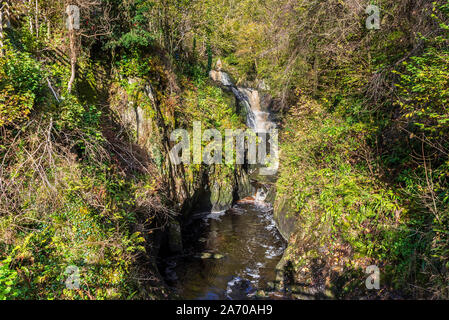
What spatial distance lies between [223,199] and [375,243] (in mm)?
7741

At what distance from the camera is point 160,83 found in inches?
380

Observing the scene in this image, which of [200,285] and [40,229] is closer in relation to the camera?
[40,229]

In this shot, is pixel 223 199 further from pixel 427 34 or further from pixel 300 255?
pixel 427 34

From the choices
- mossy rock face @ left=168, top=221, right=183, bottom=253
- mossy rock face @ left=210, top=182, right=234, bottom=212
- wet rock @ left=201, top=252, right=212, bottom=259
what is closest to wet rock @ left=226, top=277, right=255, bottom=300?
wet rock @ left=201, top=252, right=212, bottom=259

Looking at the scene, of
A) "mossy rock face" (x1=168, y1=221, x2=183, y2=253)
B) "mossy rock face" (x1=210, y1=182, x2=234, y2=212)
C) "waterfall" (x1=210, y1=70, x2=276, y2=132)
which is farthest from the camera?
"waterfall" (x1=210, y1=70, x2=276, y2=132)

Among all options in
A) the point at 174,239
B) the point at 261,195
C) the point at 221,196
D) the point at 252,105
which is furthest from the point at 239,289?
the point at 252,105

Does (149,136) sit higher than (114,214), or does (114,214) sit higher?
(149,136)

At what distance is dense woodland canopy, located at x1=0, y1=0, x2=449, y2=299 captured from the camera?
4316mm

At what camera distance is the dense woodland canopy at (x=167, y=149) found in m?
4.32

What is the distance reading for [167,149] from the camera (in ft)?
29.4

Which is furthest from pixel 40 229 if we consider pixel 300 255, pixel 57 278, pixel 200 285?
pixel 300 255

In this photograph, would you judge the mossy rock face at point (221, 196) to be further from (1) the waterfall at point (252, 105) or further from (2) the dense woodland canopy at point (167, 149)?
(1) the waterfall at point (252, 105)

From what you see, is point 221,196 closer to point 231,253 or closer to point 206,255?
point 231,253

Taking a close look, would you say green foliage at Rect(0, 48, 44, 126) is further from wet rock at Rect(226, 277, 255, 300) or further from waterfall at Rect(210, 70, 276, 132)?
waterfall at Rect(210, 70, 276, 132)
